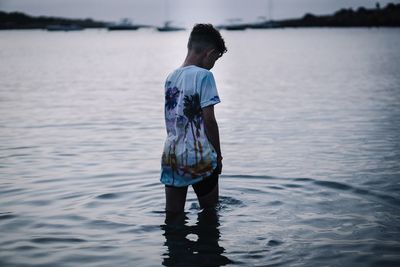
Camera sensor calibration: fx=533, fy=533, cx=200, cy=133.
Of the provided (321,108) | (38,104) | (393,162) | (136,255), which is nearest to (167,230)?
(136,255)

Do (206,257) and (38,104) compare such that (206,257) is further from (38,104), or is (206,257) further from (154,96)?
(154,96)

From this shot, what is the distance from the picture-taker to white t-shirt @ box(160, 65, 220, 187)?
497 cm

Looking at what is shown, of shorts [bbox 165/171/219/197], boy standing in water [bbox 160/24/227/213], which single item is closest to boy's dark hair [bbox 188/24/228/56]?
boy standing in water [bbox 160/24/227/213]

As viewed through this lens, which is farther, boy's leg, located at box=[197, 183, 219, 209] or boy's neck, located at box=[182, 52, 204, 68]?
boy's leg, located at box=[197, 183, 219, 209]

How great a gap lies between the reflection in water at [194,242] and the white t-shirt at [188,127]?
76cm

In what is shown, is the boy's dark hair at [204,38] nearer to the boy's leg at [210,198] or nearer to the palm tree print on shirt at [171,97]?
the palm tree print on shirt at [171,97]

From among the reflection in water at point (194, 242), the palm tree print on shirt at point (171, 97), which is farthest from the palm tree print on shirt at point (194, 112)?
the reflection in water at point (194, 242)

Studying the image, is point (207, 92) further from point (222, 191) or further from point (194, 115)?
Result: point (222, 191)

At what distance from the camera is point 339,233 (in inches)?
241

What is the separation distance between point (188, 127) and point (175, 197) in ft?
2.87

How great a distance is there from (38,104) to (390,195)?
14.5 meters

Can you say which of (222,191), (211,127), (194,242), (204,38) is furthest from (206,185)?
(222,191)

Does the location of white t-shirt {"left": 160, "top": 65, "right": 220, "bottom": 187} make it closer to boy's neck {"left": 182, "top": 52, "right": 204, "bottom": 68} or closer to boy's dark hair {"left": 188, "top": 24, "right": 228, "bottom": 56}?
boy's neck {"left": 182, "top": 52, "right": 204, "bottom": 68}

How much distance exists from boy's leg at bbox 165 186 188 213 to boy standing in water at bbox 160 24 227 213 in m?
0.20
